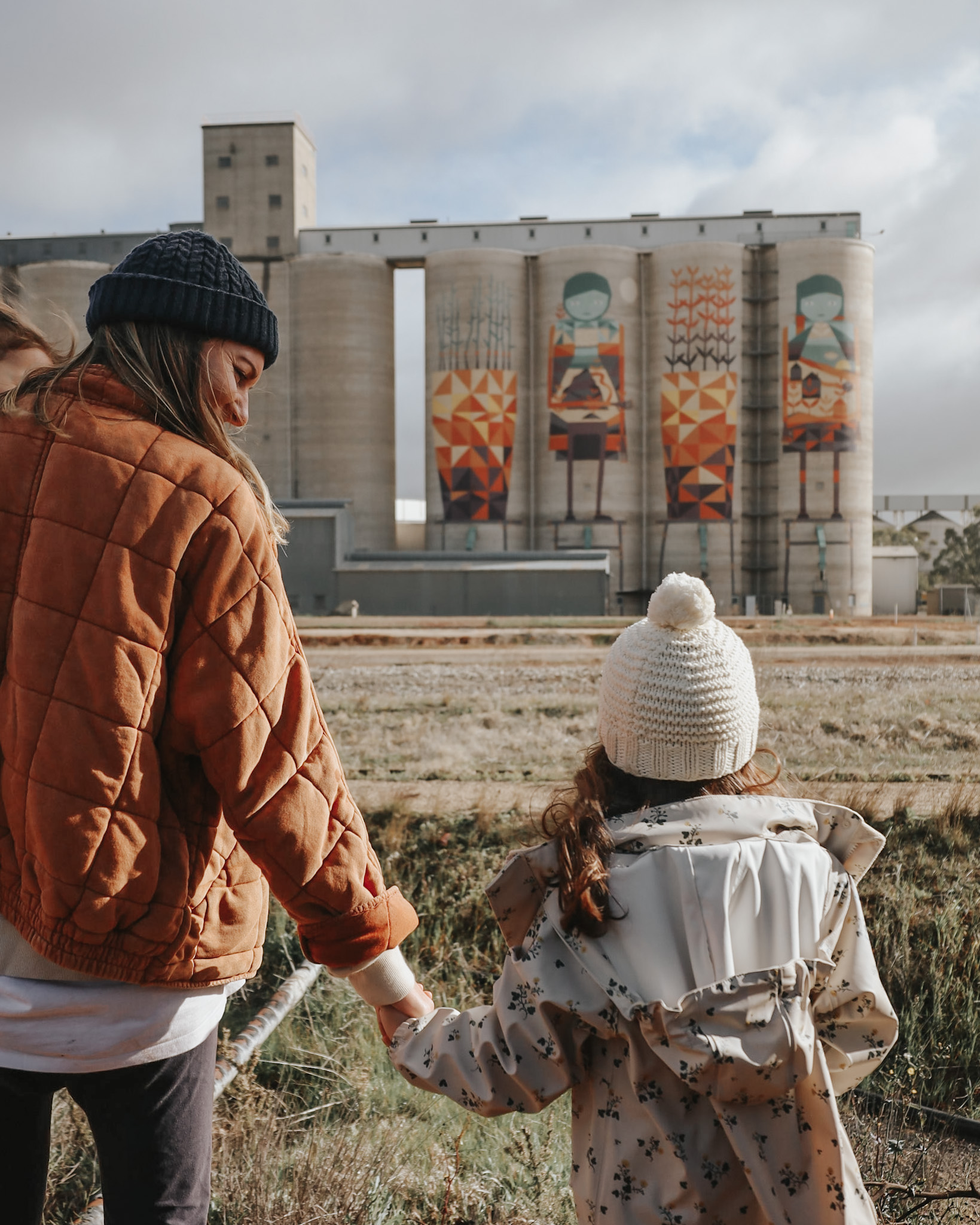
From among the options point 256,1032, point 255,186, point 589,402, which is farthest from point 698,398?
point 256,1032

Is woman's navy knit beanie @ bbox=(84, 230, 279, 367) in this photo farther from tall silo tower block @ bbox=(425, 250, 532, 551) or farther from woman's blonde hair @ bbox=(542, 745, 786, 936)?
tall silo tower block @ bbox=(425, 250, 532, 551)

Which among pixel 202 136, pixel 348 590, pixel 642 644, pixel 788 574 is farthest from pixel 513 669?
pixel 202 136

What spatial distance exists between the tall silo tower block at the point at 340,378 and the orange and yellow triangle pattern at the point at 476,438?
3005mm

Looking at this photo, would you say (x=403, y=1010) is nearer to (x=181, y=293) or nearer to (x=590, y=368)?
(x=181, y=293)

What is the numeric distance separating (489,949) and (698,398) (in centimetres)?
3562

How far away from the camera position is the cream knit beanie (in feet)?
5.59

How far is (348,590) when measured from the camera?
35.2 m

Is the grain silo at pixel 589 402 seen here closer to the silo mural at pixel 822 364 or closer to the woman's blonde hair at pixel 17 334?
the silo mural at pixel 822 364

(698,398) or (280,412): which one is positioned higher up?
(698,398)

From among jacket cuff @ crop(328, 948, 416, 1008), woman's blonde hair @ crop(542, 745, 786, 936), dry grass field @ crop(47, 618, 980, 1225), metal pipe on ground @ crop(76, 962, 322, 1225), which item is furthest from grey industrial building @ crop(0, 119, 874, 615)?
jacket cuff @ crop(328, 948, 416, 1008)

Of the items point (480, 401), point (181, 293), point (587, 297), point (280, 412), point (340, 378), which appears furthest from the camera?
point (280, 412)

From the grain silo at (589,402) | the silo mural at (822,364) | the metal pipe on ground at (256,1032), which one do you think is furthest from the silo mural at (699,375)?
the metal pipe on ground at (256,1032)

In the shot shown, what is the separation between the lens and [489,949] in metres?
4.55

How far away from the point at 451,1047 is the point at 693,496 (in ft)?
124
